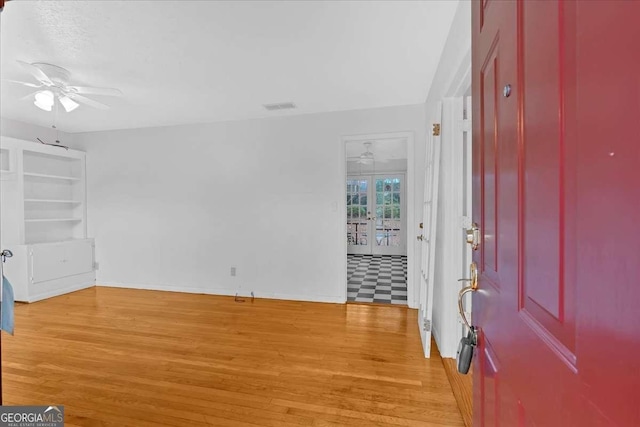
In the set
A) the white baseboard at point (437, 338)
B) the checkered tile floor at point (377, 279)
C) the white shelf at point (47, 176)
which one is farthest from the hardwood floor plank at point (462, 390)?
the white shelf at point (47, 176)

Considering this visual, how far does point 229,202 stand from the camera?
13.9 feet

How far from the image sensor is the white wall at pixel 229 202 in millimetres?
3887

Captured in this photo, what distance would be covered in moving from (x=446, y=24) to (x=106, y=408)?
10.9 feet

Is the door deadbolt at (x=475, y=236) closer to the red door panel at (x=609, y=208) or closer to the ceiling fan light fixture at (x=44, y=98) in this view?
the red door panel at (x=609, y=208)

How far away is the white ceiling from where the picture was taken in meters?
1.91

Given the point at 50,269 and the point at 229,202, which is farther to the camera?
the point at 229,202

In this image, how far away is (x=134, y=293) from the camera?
435cm

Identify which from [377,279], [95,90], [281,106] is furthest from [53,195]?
[377,279]

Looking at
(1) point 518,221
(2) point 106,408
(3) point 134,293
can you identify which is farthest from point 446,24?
(3) point 134,293

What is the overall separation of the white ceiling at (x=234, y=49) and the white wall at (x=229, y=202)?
53 cm

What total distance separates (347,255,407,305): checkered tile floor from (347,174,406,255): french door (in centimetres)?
30

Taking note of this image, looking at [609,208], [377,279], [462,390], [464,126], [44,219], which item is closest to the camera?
[609,208]

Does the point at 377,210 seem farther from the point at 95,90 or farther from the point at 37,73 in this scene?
the point at 37,73

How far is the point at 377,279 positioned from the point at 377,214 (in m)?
2.48
